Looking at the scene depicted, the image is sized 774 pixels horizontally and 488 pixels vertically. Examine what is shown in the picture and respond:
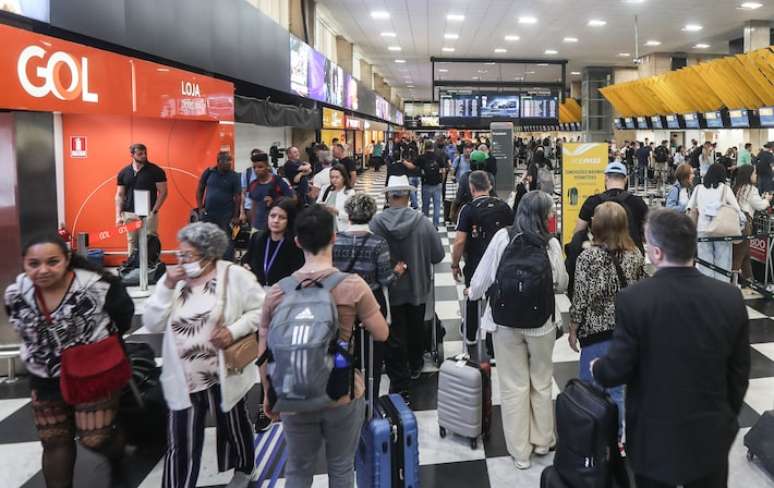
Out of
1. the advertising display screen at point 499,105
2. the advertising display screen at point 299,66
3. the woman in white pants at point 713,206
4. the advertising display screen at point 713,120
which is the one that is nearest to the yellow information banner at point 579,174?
the woman in white pants at point 713,206

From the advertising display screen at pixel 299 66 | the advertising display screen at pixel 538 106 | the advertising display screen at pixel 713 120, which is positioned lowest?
the advertising display screen at pixel 713 120

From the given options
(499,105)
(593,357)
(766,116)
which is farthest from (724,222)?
(499,105)

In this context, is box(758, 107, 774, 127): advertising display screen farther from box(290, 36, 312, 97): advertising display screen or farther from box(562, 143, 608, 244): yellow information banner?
box(290, 36, 312, 97): advertising display screen

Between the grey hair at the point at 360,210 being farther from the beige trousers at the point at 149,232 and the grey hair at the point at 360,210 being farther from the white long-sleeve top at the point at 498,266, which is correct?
the beige trousers at the point at 149,232

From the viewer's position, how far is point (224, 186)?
6.96 meters

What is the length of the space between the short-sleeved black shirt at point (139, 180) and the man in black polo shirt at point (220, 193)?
19.9 inches

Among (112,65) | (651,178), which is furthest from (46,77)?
(651,178)

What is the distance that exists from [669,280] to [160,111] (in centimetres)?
597

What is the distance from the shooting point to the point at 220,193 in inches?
273

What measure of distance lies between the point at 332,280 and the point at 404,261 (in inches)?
67.6

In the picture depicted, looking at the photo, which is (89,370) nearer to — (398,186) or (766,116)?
(398,186)

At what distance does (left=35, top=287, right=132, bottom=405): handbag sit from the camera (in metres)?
2.45

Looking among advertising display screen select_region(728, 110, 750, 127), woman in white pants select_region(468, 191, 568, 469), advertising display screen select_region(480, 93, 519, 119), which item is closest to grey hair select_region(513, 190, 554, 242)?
woman in white pants select_region(468, 191, 568, 469)

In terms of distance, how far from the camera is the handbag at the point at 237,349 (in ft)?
8.66
